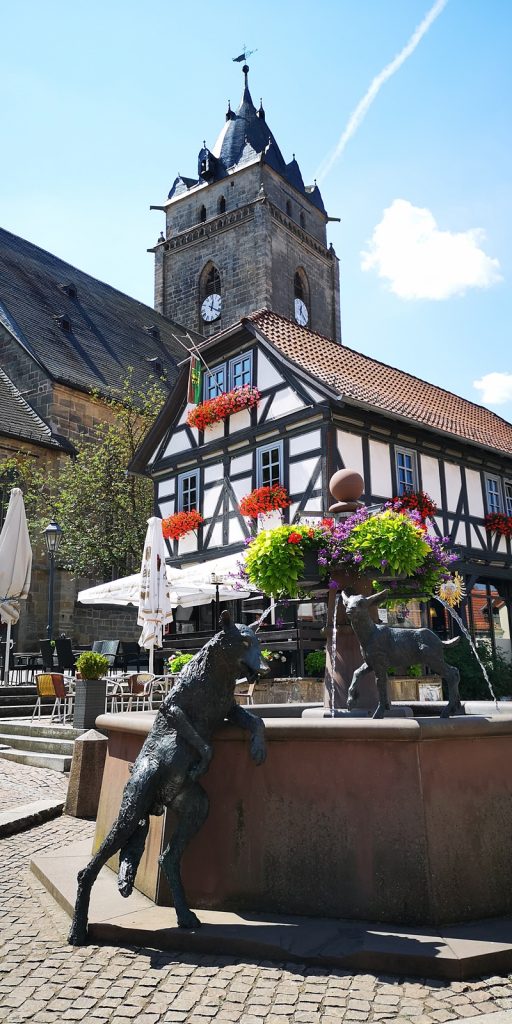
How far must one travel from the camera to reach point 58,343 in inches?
1104

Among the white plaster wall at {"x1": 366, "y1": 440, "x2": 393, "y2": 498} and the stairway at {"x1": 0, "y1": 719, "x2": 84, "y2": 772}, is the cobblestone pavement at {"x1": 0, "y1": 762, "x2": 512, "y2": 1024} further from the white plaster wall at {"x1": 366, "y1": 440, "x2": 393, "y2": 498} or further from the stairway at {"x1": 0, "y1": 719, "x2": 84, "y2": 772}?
the white plaster wall at {"x1": 366, "y1": 440, "x2": 393, "y2": 498}

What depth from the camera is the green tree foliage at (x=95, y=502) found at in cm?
2156

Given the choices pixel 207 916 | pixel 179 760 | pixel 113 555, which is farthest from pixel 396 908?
pixel 113 555

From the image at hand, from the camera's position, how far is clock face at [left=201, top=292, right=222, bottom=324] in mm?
39781

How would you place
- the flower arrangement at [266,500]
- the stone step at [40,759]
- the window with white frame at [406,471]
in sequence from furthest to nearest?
the window with white frame at [406,471] < the flower arrangement at [266,500] < the stone step at [40,759]

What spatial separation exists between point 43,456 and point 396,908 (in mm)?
22741

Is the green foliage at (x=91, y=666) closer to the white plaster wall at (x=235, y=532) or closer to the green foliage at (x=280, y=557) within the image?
the green foliage at (x=280, y=557)

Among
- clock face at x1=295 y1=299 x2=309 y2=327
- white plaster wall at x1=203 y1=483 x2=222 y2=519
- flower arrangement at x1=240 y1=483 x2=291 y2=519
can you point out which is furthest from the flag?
clock face at x1=295 y1=299 x2=309 y2=327

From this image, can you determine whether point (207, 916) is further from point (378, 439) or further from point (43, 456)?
point (43, 456)

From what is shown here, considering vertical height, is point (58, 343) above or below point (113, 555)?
above

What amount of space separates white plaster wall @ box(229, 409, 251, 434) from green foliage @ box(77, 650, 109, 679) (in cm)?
881

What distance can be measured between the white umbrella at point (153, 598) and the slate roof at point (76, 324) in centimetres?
1483

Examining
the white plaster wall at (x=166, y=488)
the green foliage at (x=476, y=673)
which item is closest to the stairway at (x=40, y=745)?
the green foliage at (x=476, y=673)

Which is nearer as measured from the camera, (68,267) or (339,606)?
(339,606)
